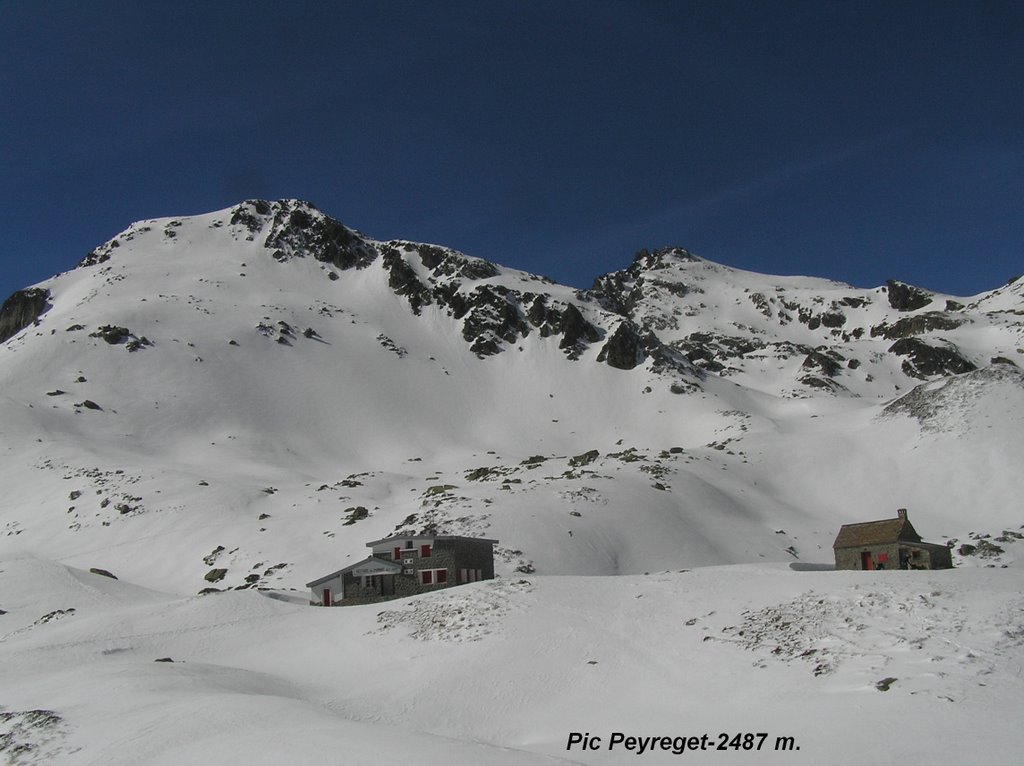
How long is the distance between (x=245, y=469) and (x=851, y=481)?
66.5 m

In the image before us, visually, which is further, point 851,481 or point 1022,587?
point 851,481

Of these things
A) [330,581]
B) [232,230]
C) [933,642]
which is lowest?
[933,642]

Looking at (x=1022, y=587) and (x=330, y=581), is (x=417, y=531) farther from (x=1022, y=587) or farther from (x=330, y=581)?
(x=1022, y=587)

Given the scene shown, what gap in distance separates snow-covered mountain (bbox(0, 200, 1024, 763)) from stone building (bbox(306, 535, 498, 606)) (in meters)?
4.04

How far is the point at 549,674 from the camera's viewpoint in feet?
91.8

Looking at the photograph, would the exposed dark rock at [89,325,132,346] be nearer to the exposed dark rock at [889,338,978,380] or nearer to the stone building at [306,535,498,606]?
the stone building at [306,535,498,606]

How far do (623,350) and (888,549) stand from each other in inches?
3836

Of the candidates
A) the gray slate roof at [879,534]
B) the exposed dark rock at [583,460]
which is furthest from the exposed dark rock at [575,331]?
the gray slate roof at [879,534]

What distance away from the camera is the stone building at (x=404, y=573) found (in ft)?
165

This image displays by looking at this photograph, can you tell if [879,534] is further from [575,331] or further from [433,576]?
[575,331]

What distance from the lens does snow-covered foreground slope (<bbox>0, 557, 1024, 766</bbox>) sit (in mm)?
18969

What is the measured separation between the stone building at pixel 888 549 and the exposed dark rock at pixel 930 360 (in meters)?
133

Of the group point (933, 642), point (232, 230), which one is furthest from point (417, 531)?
point (232, 230)

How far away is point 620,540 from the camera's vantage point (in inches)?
2581
